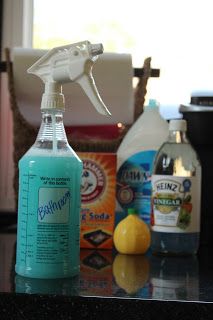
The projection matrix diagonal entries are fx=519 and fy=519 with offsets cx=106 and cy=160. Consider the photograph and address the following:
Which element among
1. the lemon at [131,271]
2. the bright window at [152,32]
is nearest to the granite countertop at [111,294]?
the lemon at [131,271]

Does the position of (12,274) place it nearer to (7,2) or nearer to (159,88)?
(159,88)

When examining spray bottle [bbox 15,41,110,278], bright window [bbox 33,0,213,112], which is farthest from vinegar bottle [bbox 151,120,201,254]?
bright window [bbox 33,0,213,112]

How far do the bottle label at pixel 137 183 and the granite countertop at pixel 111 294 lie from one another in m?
0.24

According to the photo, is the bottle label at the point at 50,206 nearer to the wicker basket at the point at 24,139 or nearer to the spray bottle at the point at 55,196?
the spray bottle at the point at 55,196

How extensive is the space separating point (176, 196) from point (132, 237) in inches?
4.2

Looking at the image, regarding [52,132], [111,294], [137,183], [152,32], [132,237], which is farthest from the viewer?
[152,32]

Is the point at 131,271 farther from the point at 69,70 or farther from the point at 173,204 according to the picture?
the point at 69,70

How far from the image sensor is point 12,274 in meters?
0.68

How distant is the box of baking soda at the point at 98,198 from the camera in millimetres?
964

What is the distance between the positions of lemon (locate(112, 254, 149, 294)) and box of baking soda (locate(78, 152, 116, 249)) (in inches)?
2.8

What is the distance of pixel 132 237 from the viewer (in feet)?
2.97

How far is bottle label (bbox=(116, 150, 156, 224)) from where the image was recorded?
1015 mm

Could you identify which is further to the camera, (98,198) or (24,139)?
(24,139)

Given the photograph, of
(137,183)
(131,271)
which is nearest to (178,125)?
(137,183)
